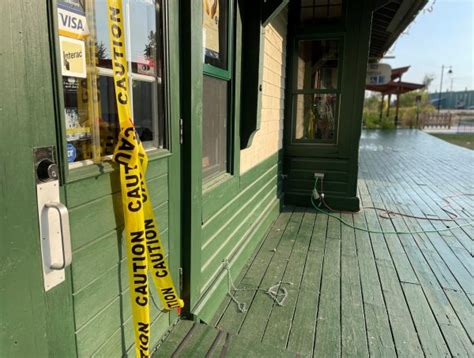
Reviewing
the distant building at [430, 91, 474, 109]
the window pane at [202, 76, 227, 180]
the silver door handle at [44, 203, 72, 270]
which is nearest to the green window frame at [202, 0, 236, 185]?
the window pane at [202, 76, 227, 180]

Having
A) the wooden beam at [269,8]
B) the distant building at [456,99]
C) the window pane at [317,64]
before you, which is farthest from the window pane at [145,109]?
the distant building at [456,99]

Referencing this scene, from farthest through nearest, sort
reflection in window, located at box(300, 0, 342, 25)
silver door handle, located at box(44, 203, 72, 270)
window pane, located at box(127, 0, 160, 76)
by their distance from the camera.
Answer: reflection in window, located at box(300, 0, 342, 25), window pane, located at box(127, 0, 160, 76), silver door handle, located at box(44, 203, 72, 270)

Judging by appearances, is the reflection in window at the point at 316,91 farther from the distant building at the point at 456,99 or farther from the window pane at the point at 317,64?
the distant building at the point at 456,99

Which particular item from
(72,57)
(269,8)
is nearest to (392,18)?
(269,8)

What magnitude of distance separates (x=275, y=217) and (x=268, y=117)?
3.69 feet

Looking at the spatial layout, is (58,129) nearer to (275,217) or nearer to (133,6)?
(133,6)

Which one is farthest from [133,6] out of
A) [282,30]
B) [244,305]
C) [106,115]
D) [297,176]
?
[297,176]

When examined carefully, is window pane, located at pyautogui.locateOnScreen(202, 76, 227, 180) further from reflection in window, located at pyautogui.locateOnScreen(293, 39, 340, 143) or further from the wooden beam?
reflection in window, located at pyautogui.locateOnScreen(293, 39, 340, 143)

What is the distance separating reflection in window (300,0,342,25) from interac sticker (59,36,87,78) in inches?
145

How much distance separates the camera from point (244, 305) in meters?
2.27

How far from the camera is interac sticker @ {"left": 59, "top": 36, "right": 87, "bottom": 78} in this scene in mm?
1060

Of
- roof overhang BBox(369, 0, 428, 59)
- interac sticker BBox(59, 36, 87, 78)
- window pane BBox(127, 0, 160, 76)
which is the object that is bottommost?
interac sticker BBox(59, 36, 87, 78)

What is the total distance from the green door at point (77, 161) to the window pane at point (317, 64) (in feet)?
10.4

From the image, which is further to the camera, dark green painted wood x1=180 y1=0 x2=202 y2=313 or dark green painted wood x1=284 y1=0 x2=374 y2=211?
dark green painted wood x1=284 y1=0 x2=374 y2=211
